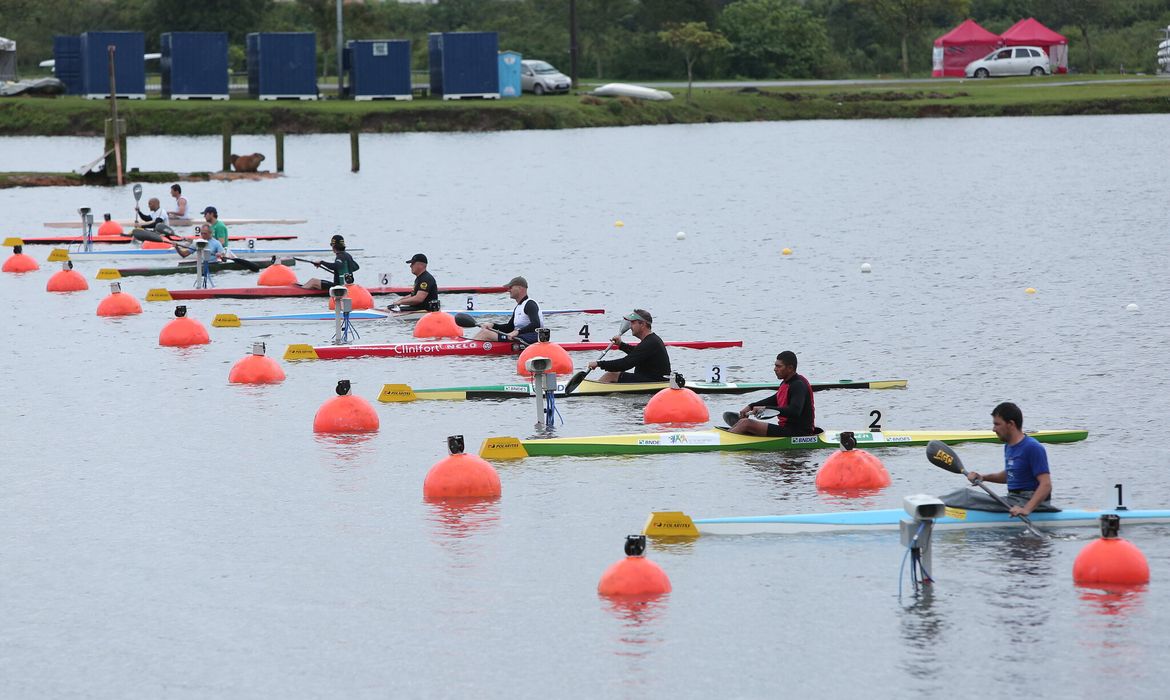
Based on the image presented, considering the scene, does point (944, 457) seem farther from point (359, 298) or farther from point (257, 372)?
point (359, 298)

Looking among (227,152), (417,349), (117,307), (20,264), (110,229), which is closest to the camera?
(417,349)

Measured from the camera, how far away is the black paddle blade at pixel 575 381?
2366 centimetres

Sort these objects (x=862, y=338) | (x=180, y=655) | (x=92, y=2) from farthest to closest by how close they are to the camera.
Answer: (x=92, y=2) → (x=862, y=338) → (x=180, y=655)

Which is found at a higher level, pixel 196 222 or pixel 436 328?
pixel 196 222

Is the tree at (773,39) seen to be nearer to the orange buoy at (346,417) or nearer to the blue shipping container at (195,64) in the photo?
the blue shipping container at (195,64)

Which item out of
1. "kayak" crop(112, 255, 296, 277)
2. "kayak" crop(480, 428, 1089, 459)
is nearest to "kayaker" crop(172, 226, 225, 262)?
"kayak" crop(112, 255, 296, 277)

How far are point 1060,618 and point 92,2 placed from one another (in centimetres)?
10385

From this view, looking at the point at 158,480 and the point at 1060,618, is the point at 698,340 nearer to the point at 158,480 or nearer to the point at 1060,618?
the point at 158,480

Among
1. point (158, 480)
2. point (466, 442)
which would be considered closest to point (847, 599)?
point (466, 442)

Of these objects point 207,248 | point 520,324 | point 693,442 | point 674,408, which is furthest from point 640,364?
point 207,248

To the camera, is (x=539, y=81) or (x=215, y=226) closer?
(x=215, y=226)

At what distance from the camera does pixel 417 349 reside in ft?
93.3

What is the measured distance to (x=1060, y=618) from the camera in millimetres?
14422

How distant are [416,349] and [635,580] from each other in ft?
45.8
